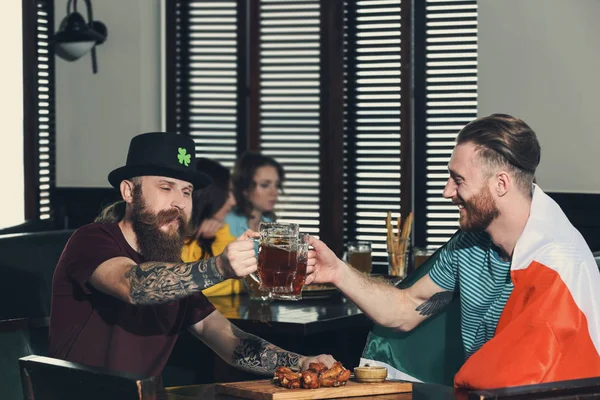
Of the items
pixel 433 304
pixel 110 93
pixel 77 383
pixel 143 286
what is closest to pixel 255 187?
pixel 110 93

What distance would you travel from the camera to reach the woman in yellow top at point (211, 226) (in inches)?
166

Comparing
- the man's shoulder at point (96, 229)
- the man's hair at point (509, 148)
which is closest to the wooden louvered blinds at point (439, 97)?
the man's hair at point (509, 148)

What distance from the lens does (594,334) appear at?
8.29 feet

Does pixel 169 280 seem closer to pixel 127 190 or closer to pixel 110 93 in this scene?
pixel 127 190

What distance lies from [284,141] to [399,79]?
819 millimetres

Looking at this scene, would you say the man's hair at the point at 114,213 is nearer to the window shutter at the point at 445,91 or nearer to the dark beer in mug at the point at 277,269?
the dark beer in mug at the point at 277,269

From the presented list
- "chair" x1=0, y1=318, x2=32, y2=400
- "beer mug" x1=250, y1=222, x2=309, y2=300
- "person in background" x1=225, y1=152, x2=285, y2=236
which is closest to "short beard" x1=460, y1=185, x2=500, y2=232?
"beer mug" x1=250, y1=222, x2=309, y2=300

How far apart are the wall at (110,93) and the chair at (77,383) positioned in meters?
4.35

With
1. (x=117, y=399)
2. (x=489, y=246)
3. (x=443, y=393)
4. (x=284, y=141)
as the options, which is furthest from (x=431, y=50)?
(x=117, y=399)

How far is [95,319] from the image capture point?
274 centimetres

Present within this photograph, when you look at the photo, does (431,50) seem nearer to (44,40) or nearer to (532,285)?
(44,40)

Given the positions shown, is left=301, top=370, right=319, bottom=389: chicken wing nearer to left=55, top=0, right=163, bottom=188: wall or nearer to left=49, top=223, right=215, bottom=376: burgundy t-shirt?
left=49, top=223, right=215, bottom=376: burgundy t-shirt

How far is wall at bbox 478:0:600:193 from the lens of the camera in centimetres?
567

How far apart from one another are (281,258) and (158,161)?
0.57 meters
